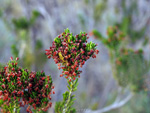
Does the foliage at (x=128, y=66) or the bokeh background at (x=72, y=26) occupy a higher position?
the bokeh background at (x=72, y=26)

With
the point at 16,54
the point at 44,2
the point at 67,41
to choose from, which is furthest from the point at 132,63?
the point at 44,2

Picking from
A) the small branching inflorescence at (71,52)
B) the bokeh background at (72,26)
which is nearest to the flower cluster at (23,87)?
the small branching inflorescence at (71,52)

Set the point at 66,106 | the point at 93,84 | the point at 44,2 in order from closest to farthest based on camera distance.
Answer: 1. the point at 66,106
2. the point at 44,2
3. the point at 93,84

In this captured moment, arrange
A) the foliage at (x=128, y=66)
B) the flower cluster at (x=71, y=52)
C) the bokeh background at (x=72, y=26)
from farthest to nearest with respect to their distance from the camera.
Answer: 1. the bokeh background at (x=72, y=26)
2. the foliage at (x=128, y=66)
3. the flower cluster at (x=71, y=52)

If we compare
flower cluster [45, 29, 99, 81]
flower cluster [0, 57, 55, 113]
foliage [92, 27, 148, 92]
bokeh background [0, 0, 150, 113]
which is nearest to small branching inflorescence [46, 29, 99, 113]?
flower cluster [45, 29, 99, 81]

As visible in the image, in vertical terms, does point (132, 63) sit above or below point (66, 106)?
above

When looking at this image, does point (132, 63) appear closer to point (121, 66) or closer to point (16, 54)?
point (121, 66)

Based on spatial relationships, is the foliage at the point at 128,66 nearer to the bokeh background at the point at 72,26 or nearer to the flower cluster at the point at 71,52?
the bokeh background at the point at 72,26

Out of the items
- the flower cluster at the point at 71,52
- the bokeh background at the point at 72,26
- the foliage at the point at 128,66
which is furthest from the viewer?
the bokeh background at the point at 72,26
